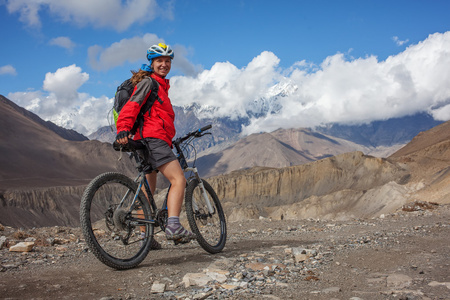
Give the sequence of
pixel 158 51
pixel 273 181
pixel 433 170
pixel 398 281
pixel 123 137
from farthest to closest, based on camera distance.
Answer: pixel 273 181 → pixel 433 170 → pixel 158 51 → pixel 123 137 → pixel 398 281

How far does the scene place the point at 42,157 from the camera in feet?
442

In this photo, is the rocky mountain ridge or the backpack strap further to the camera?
the rocky mountain ridge

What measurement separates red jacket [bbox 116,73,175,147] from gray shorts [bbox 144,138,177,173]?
0.07 meters

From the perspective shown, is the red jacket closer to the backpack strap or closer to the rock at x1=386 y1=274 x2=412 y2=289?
the backpack strap

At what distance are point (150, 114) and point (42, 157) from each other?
144 meters

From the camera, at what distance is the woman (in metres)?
4.89

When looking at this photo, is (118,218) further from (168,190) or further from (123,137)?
(123,137)

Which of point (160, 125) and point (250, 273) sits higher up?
point (160, 125)

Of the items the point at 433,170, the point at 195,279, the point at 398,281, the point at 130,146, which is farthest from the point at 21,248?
the point at 433,170

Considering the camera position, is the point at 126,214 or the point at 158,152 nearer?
the point at 126,214

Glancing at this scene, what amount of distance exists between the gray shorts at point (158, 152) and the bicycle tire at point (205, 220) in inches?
Answer: 33.9

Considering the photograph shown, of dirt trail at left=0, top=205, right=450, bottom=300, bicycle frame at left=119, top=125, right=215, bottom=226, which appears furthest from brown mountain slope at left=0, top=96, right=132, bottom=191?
dirt trail at left=0, top=205, right=450, bottom=300

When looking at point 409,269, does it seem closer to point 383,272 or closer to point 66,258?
point 383,272

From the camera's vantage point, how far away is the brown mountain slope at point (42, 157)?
11550cm
